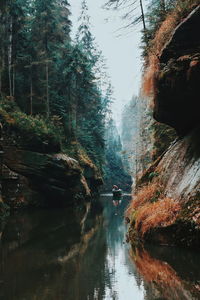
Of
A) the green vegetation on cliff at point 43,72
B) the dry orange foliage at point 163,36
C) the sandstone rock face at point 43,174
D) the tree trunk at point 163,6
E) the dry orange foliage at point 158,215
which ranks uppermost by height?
the green vegetation on cliff at point 43,72

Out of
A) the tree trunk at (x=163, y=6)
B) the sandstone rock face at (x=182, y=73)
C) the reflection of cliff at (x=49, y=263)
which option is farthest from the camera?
the tree trunk at (x=163, y=6)

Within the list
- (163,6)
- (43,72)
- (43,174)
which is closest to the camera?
(163,6)

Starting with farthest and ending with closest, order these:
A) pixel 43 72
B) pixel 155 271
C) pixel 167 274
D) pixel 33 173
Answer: pixel 43 72 < pixel 33 173 < pixel 155 271 < pixel 167 274

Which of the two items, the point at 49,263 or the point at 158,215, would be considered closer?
the point at 49,263

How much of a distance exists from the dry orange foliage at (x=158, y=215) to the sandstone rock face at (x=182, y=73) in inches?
103

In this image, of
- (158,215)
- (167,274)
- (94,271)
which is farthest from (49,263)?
(158,215)

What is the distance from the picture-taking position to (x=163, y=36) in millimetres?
10141

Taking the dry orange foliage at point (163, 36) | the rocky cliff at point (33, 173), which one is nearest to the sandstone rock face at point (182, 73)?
the dry orange foliage at point (163, 36)

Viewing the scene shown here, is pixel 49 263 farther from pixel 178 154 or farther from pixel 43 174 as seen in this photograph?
pixel 43 174

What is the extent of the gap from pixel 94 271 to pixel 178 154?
4937 mm

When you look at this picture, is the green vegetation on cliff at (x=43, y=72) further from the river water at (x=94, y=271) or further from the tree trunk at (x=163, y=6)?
the river water at (x=94, y=271)

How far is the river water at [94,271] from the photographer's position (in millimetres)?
4629

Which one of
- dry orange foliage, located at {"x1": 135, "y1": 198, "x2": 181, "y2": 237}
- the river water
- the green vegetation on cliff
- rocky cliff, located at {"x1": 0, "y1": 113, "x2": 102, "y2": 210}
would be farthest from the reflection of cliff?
the green vegetation on cliff

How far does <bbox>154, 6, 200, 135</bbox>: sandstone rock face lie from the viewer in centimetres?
796
